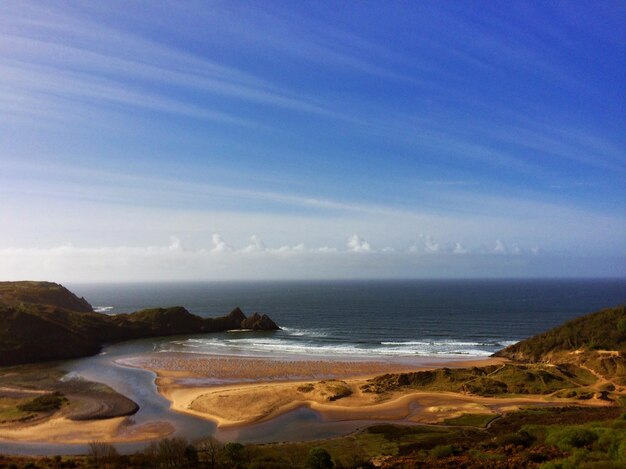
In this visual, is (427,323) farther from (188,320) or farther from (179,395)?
(179,395)

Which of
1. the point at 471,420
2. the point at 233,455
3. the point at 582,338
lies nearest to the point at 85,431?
the point at 233,455

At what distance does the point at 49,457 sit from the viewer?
1336 inches

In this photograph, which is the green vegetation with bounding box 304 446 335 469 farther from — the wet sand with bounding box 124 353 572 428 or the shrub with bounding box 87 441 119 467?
the wet sand with bounding box 124 353 572 428

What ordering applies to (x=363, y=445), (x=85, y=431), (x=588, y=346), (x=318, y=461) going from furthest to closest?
(x=588, y=346), (x=85, y=431), (x=363, y=445), (x=318, y=461)

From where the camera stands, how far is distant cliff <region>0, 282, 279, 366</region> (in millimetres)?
80375

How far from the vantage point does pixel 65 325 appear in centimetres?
9319

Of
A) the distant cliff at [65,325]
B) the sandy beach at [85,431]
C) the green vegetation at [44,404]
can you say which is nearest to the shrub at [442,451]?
the sandy beach at [85,431]

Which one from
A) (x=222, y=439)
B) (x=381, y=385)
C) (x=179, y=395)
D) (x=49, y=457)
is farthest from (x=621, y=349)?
(x=49, y=457)

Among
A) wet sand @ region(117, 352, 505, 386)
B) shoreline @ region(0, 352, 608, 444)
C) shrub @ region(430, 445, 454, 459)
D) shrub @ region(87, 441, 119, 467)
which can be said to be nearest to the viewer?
shrub @ region(430, 445, 454, 459)

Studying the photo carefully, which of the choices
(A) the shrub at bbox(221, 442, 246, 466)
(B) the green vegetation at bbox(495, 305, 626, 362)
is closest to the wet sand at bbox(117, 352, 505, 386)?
(B) the green vegetation at bbox(495, 305, 626, 362)

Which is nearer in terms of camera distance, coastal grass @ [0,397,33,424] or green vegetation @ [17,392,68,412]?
coastal grass @ [0,397,33,424]

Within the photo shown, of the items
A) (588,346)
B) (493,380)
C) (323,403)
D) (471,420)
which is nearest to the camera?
(471,420)

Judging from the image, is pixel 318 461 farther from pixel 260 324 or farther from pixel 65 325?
pixel 260 324

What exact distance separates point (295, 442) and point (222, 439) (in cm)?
699
